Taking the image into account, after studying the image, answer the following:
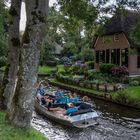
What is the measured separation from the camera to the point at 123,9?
13.4m

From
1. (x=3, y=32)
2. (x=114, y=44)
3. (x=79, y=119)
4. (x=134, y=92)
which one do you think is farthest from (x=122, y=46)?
(x=79, y=119)

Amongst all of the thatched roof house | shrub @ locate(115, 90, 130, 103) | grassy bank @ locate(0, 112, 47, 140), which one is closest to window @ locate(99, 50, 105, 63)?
the thatched roof house

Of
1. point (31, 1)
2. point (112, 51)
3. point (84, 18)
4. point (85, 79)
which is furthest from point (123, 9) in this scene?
point (112, 51)

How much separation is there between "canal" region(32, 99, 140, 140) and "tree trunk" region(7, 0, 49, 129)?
6101mm

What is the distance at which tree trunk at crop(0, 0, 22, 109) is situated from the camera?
10102 mm

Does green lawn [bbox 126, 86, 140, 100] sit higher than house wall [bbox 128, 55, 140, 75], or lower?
lower

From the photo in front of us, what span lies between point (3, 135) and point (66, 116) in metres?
9.17

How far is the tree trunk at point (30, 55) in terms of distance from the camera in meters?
8.13

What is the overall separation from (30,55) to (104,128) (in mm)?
9087

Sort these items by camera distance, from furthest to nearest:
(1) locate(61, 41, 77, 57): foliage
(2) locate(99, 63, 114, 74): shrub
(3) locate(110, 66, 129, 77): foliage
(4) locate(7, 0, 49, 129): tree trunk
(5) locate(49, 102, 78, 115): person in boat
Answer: (1) locate(61, 41, 77, 57): foliage → (2) locate(99, 63, 114, 74): shrub → (3) locate(110, 66, 129, 77): foliage → (5) locate(49, 102, 78, 115): person in boat → (4) locate(7, 0, 49, 129): tree trunk

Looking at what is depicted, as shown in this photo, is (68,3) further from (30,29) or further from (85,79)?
(85,79)

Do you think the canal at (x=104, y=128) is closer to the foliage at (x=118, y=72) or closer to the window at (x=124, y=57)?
the foliage at (x=118, y=72)

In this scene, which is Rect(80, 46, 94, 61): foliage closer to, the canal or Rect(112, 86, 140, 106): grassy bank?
Rect(112, 86, 140, 106): grassy bank

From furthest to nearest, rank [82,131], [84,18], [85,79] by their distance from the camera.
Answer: [85,79], [82,131], [84,18]
